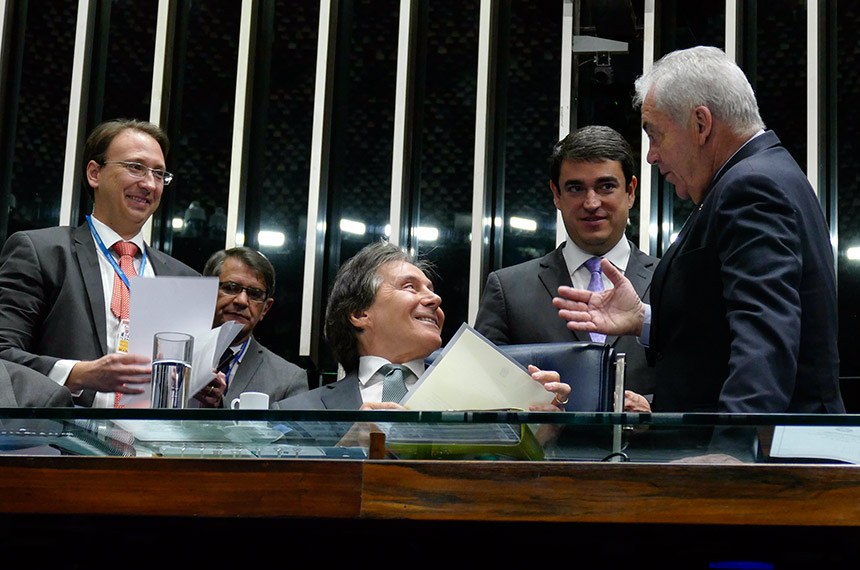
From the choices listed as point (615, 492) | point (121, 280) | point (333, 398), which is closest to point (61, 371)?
point (121, 280)

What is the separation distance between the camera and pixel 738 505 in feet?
4.33

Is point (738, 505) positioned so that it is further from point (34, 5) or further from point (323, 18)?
point (34, 5)

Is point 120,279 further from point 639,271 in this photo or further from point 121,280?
point 639,271

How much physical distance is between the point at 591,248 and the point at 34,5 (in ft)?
8.10

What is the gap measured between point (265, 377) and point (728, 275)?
1731 millimetres

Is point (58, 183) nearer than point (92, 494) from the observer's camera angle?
No

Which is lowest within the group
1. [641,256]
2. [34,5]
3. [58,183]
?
[641,256]

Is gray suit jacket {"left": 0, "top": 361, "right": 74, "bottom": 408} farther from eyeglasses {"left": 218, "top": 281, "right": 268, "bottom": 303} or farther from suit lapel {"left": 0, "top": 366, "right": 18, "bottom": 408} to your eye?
eyeglasses {"left": 218, "top": 281, "right": 268, "bottom": 303}

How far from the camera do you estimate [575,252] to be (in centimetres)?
337

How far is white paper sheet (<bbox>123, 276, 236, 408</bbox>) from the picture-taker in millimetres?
2391

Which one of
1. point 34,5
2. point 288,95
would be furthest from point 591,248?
point 34,5

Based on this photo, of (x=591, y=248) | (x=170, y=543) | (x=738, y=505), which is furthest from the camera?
(x=591, y=248)

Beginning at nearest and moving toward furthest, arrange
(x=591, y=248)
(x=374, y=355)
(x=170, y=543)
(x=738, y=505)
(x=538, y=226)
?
(x=738, y=505)
(x=170, y=543)
(x=374, y=355)
(x=591, y=248)
(x=538, y=226)

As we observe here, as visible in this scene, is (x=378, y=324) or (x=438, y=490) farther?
(x=378, y=324)
